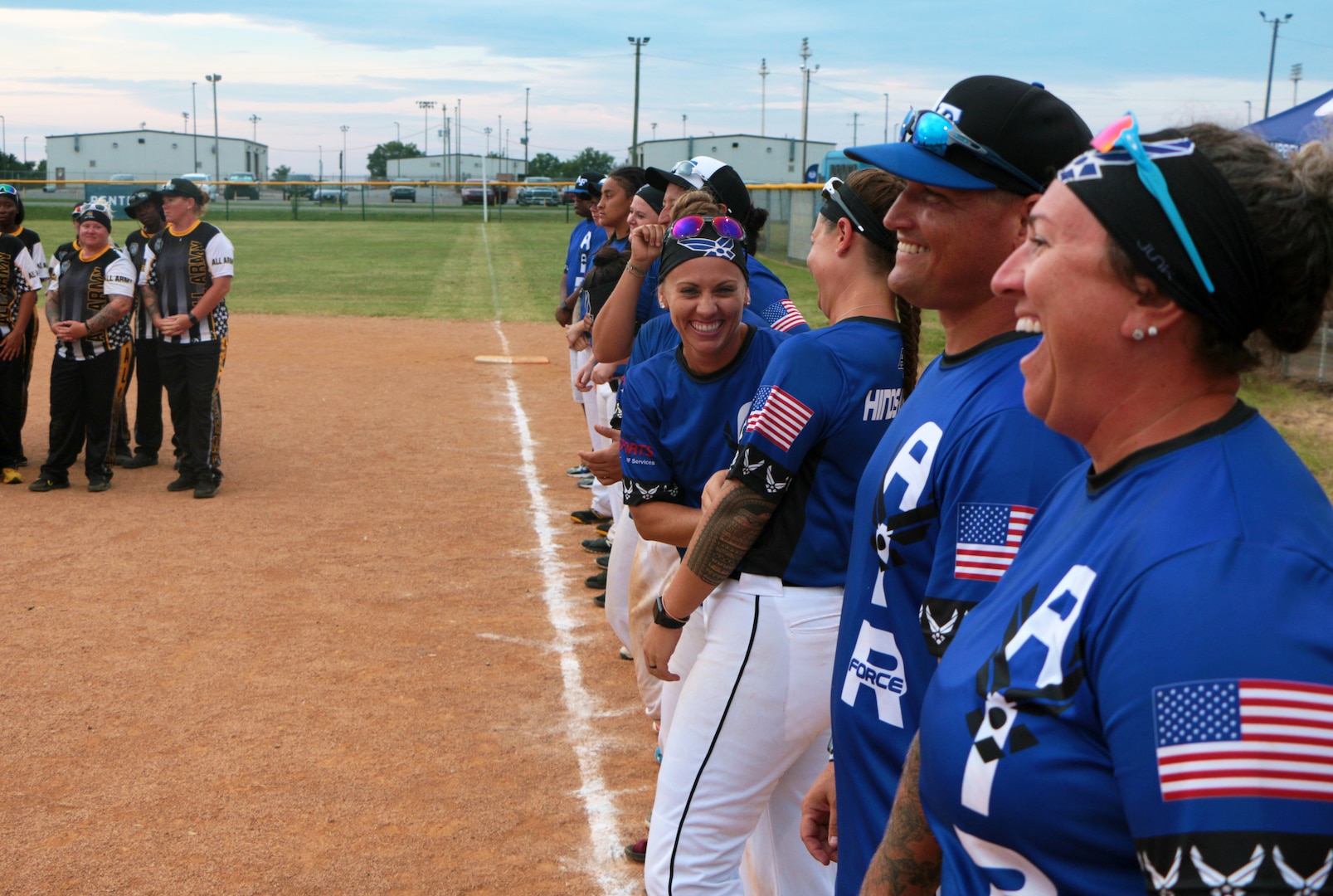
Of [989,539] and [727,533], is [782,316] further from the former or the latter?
[989,539]

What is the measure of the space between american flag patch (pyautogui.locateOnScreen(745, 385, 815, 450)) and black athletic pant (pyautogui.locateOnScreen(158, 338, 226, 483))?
7306mm

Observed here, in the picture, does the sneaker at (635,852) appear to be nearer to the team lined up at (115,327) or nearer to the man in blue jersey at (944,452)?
the man in blue jersey at (944,452)

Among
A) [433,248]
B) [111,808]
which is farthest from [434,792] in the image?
[433,248]

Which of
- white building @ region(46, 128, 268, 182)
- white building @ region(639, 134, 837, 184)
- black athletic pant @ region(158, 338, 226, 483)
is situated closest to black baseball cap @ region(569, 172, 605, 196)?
black athletic pant @ region(158, 338, 226, 483)

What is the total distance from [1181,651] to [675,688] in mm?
2587

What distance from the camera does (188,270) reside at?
344 inches

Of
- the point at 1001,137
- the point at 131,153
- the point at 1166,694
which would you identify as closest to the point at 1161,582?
the point at 1166,694

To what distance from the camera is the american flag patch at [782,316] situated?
4.70 m

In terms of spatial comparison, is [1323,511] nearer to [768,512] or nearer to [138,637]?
[768,512]

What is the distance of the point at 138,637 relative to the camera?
6.17m

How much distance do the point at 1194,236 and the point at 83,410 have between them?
32.4 ft

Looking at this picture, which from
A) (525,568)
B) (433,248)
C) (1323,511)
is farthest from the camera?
(433,248)

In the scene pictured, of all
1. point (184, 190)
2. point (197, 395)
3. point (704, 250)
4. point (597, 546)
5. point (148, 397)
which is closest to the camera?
point (704, 250)

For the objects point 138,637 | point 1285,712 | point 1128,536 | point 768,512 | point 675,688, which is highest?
point 1128,536
